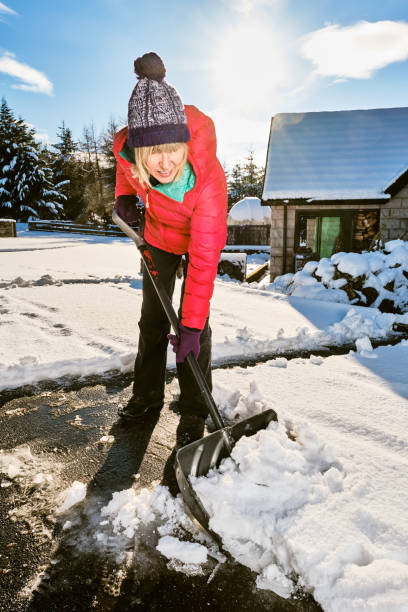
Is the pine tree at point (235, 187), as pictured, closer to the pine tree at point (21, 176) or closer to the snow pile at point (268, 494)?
the pine tree at point (21, 176)

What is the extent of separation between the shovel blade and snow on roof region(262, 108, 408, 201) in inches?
384

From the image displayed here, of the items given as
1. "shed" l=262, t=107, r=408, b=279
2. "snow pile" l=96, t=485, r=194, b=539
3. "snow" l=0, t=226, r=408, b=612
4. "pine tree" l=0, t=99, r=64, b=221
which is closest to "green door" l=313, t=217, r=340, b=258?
"shed" l=262, t=107, r=408, b=279

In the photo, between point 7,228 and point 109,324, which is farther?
point 7,228

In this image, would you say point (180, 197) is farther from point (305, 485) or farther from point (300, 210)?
point (300, 210)

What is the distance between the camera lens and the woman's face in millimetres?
1569

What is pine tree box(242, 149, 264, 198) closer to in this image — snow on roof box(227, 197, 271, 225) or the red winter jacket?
snow on roof box(227, 197, 271, 225)

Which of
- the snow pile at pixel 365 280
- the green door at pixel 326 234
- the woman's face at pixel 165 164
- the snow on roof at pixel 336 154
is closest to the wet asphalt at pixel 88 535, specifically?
the woman's face at pixel 165 164

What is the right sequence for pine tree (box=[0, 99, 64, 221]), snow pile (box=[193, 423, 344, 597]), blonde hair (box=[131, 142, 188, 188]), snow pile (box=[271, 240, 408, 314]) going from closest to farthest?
1. snow pile (box=[193, 423, 344, 597])
2. blonde hair (box=[131, 142, 188, 188])
3. snow pile (box=[271, 240, 408, 314])
4. pine tree (box=[0, 99, 64, 221])

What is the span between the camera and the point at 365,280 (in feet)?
21.0

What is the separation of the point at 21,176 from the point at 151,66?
96.9 feet

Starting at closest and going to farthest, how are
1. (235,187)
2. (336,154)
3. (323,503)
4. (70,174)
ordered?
(323,503) → (336,154) → (70,174) → (235,187)

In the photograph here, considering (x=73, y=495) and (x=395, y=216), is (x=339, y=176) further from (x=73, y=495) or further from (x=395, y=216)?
(x=73, y=495)

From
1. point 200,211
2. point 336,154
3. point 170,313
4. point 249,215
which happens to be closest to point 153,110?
point 200,211

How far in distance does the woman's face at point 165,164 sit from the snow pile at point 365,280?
17.2 ft
